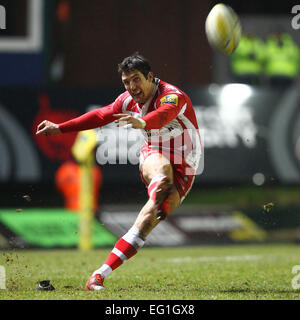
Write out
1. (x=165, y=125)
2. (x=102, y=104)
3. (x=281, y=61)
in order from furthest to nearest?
(x=281, y=61), (x=102, y=104), (x=165, y=125)

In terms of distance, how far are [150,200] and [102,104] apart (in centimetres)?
1057

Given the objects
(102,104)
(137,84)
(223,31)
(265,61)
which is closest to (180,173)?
(137,84)

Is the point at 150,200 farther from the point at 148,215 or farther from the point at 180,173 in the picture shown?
the point at 180,173

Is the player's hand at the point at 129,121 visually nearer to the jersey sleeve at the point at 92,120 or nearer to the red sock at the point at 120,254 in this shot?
the jersey sleeve at the point at 92,120

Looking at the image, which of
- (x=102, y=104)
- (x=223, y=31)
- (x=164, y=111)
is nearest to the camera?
(x=164, y=111)

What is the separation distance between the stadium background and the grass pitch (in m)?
5.35

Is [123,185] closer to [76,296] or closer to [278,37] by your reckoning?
[278,37]

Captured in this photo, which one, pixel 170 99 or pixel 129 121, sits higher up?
pixel 170 99

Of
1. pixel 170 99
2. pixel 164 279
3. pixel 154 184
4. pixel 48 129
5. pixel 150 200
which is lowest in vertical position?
pixel 164 279

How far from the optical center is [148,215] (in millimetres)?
7297

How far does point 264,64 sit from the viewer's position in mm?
20938

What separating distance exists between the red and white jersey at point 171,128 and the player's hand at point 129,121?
23.6 inches

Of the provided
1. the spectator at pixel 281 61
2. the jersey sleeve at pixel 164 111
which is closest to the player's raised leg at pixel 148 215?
the jersey sleeve at pixel 164 111

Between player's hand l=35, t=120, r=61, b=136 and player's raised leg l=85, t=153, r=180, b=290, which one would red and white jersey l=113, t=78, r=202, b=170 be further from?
player's hand l=35, t=120, r=61, b=136
